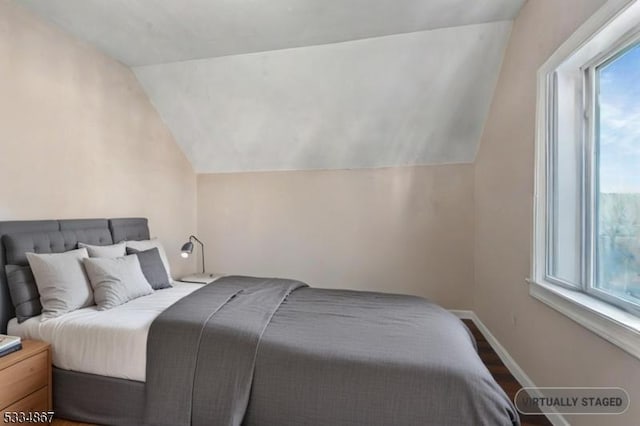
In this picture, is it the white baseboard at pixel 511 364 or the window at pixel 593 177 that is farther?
the white baseboard at pixel 511 364

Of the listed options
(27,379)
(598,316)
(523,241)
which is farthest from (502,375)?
(27,379)

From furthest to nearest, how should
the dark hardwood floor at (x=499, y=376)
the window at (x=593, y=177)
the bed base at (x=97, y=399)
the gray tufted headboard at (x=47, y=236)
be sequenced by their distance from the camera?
1. the gray tufted headboard at (x=47, y=236)
2. the dark hardwood floor at (x=499, y=376)
3. the bed base at (x=97, y=399)
4. the window at (x=593, y=177)

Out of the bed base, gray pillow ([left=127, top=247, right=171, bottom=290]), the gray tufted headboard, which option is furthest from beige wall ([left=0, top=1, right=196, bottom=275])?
the bed base

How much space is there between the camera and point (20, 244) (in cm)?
201

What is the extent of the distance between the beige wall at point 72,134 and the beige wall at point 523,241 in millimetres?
3491

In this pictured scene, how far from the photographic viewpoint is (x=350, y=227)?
3812mm

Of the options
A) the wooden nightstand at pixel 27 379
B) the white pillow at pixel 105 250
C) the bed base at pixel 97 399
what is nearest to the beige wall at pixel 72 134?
the white pillow at pixel 105 250

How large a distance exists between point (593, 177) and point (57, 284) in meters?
3.26

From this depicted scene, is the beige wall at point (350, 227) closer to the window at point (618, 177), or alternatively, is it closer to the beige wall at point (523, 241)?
the beige wall at point (523, 241)

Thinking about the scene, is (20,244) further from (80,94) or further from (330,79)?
(330,79)

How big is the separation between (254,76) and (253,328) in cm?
246

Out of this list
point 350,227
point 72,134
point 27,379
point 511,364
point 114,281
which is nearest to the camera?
point 27,379

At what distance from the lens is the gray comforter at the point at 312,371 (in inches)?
52.7

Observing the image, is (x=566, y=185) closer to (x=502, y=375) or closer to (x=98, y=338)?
(x=502, y=375)
